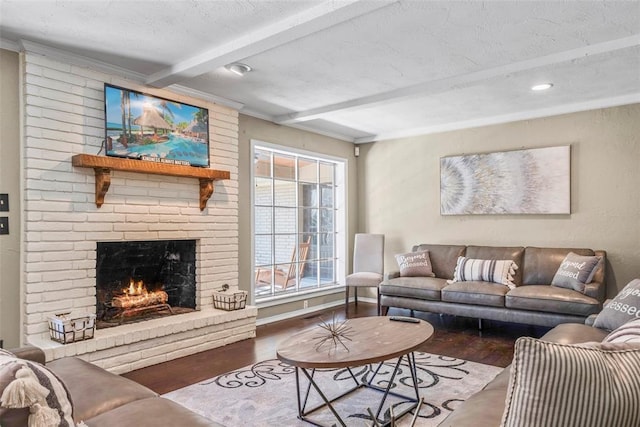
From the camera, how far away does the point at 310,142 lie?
18.9 ft

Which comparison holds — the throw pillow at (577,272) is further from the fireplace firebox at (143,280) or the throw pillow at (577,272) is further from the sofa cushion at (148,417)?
the sofa cushion at (148,417)

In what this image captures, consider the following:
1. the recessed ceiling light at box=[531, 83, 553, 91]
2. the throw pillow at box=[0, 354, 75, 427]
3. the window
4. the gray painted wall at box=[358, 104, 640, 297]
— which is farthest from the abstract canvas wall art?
the throw pillow at box=[0, 354, 75, 427]

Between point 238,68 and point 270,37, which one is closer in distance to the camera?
point 270,37

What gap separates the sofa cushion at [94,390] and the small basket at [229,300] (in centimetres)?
201

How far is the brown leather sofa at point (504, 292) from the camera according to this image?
3.97 meters

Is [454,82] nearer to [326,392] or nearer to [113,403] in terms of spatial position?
[326,392]

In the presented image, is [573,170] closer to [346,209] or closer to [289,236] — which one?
[346,209]

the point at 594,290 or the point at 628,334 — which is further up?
the point at 628,334

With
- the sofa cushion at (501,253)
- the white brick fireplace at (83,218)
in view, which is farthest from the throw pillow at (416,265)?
the white brick fireplace at (83,218)

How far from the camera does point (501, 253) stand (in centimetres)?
494

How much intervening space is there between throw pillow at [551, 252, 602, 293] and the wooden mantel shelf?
138 inches

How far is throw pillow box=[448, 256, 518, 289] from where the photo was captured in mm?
4645

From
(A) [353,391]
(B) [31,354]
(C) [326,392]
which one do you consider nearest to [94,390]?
(B) [31,354]

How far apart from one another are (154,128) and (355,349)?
262 centimetres
